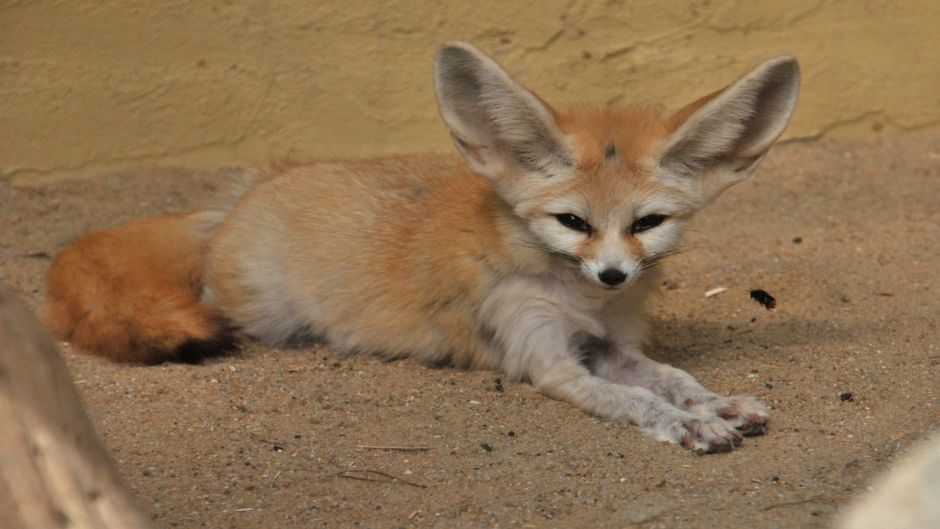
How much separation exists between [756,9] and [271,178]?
2.51 m

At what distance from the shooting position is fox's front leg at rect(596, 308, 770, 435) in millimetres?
3441

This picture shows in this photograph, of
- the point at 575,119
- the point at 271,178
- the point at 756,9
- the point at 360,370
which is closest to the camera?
the point at 575,119

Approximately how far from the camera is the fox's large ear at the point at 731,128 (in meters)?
3.62

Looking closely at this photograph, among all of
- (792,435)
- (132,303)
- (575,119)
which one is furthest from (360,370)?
(792,435)

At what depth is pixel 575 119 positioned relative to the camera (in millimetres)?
3836

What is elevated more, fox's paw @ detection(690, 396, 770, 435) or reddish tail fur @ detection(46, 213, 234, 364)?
reddish tail fur @ detection(46, 213, 234, 364)

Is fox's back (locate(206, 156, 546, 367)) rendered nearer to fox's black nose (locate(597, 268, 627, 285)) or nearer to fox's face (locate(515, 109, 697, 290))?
fox's face (locate(515, 109, 697, 290))

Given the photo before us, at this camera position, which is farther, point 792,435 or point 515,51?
point 515,51

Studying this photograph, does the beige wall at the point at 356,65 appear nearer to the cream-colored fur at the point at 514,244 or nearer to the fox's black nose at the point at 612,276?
the cream-colored fur at the point at 514,244

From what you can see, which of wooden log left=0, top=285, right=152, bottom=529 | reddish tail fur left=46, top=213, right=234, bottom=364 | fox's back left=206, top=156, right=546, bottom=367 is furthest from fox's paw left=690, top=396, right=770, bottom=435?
wooden log left=0, top=285, right=152, bottom=529

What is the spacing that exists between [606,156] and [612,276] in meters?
0.40

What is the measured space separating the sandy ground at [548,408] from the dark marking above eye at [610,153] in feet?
2.57

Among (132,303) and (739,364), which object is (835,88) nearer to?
(739,364)

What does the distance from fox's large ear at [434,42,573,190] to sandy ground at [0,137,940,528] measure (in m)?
0.74
